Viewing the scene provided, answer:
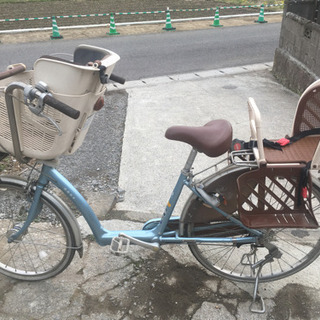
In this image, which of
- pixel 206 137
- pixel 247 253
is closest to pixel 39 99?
pixel 206 137

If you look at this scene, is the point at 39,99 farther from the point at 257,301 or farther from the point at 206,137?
the point at 257,301

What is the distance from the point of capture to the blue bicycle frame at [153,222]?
7.62 ft

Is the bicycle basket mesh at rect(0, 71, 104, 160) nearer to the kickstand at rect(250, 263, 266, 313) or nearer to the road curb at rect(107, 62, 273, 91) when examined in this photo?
the kickstand at rect(250, 263, 266, 313)

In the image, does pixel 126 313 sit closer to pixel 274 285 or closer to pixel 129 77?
pixel 274 285

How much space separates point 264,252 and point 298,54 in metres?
5.21

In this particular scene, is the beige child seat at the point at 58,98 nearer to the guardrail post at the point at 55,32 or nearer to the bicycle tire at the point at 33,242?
the bicycle tire at the point at 33,242

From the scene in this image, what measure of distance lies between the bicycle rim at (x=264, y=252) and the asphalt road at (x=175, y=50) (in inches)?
223

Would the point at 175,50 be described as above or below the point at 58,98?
below

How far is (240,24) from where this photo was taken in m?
14.4

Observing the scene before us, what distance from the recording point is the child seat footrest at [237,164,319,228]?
2.15m

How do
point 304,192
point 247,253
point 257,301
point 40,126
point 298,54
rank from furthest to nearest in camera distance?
1. point 298,54
2. point 247,253
3. point 257,301
4. point 304,192
5. point 40,126

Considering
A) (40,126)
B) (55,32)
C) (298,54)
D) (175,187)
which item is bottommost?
(55,32)

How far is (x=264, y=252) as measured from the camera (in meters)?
3.05

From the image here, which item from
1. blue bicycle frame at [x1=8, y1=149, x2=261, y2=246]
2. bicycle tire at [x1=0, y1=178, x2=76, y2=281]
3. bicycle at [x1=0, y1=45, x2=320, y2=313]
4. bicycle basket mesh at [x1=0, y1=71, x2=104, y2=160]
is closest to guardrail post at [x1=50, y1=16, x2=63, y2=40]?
bicycle tire at [x1=0, y1=178, x2=76, y2=281]
